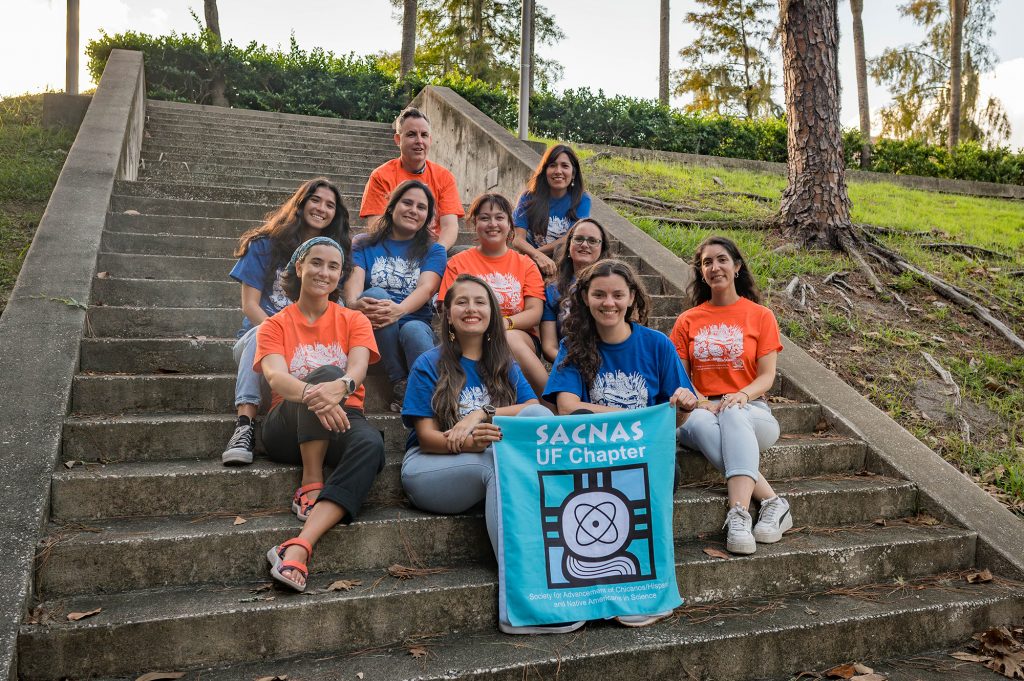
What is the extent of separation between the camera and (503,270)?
445 centimetres

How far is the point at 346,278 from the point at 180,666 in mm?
2203

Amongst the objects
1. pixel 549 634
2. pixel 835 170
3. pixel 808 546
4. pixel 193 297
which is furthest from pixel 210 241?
pixel 835 170

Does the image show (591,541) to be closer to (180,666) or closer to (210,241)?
(180,666)

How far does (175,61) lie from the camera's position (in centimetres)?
1243

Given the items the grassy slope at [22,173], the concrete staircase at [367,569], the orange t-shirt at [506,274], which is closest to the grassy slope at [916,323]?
the concrete staircase at [367,569]

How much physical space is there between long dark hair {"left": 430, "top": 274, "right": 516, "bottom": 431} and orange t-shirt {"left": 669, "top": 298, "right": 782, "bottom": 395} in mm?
1149

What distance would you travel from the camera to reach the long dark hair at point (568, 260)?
4.41 metres

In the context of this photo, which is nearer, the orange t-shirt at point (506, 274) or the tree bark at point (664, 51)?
the orange t-shirt at point (506, 274)

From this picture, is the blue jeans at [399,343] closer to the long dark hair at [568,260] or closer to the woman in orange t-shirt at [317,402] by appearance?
the woman in orange t-shirt at [317,402]

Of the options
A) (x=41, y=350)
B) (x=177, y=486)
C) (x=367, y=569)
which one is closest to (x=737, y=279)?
(x=367, y=569)

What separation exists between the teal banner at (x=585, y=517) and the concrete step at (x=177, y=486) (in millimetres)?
714

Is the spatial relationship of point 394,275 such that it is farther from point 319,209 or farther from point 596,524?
point 596,524

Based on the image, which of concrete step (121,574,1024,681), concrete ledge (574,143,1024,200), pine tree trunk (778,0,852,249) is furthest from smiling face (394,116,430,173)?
concrete ledge (574,143,1024,200)

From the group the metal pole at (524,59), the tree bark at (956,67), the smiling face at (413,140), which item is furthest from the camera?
the tree bark at (956,67)
